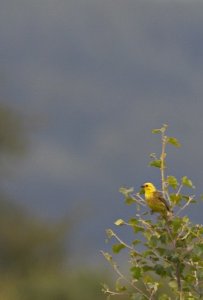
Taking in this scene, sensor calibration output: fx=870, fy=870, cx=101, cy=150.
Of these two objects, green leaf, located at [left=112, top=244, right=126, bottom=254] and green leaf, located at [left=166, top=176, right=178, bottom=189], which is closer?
green leaf, located at [left=166, top=176, right=178, bottom=189]

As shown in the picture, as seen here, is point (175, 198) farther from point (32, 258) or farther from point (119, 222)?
point (32, 258)

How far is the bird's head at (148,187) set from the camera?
6504mm

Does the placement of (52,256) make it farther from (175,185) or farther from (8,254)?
(175,185)

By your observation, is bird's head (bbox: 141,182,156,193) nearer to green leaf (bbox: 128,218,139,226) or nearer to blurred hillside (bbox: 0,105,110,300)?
green leaf (bbox: 128,218,139,226)

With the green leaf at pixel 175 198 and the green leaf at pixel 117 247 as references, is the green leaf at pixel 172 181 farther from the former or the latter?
the green leaf at pixel 117 247

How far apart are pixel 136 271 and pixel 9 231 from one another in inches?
1008

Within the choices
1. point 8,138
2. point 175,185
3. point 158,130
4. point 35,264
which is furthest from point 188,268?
point 8,138

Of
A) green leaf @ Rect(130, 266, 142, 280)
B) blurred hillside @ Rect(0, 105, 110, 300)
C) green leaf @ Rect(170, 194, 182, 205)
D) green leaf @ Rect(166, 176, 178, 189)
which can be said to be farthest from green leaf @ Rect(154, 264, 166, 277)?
blurred hillside @ Rect(0, 105, 110, 300)

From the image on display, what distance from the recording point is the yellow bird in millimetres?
6340

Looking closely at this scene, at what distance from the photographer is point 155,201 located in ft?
20.9

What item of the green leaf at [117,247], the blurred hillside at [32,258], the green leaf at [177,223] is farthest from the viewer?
the blurred hillside at [32,258]

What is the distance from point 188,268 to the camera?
6402mm

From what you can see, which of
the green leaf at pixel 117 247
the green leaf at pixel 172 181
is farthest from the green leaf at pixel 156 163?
the green leaf at pixel 117 247

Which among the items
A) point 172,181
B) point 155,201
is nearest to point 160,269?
point 155,201
